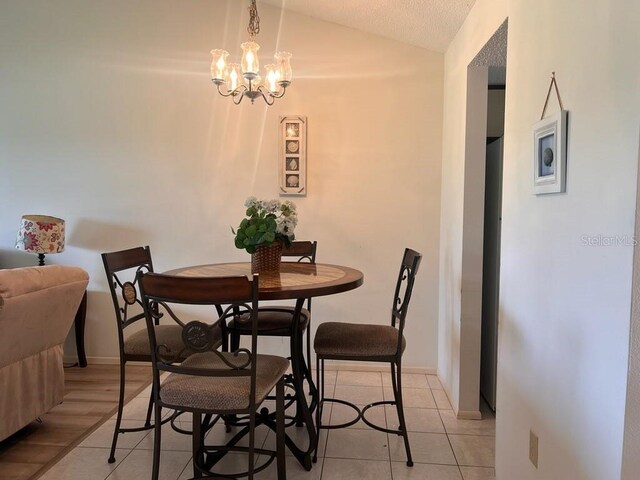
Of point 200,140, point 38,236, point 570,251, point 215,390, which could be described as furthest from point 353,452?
point 38,236

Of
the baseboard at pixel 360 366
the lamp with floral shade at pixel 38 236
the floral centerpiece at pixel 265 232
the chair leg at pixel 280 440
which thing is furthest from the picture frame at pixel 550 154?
the lamp with floral shade at pixel 38 236

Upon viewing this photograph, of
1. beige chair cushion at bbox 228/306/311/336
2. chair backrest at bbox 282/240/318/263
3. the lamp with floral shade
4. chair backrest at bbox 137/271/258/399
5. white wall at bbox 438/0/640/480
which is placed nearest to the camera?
white wall at bbox 438/0/640/480

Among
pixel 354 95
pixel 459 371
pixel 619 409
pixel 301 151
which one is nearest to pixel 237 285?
pixel 619 409

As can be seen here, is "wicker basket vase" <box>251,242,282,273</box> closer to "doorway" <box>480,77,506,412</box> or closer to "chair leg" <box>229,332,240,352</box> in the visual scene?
"chair leg" <box>229,332,240,352</box>

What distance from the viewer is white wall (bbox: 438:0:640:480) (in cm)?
102

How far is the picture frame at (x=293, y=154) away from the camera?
3.15 m

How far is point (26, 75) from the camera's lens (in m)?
3.29

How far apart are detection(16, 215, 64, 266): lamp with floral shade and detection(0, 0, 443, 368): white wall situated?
0.97 ft

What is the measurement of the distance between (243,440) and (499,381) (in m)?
1.36

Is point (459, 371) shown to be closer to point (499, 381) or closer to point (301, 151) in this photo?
point (499, 381)

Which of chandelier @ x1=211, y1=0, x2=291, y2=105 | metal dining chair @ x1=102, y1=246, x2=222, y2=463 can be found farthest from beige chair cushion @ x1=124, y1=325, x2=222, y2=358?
chandelier @ x1=211, y1=0, x2=291, y2=105

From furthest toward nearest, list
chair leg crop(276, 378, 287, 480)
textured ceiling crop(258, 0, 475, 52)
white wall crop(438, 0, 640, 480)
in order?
textured ceiling crop(258, 0, 475, 52)
chair leg crop(276, 378, 287, 480)
white wall crop(438, 0, 640, 480)

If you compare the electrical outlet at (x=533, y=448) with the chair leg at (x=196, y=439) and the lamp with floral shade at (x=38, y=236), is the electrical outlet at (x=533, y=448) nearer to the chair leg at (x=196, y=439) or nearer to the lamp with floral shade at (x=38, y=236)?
the chair leg at (x=196, y=439)

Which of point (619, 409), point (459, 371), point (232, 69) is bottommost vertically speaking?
point (459, 371)
